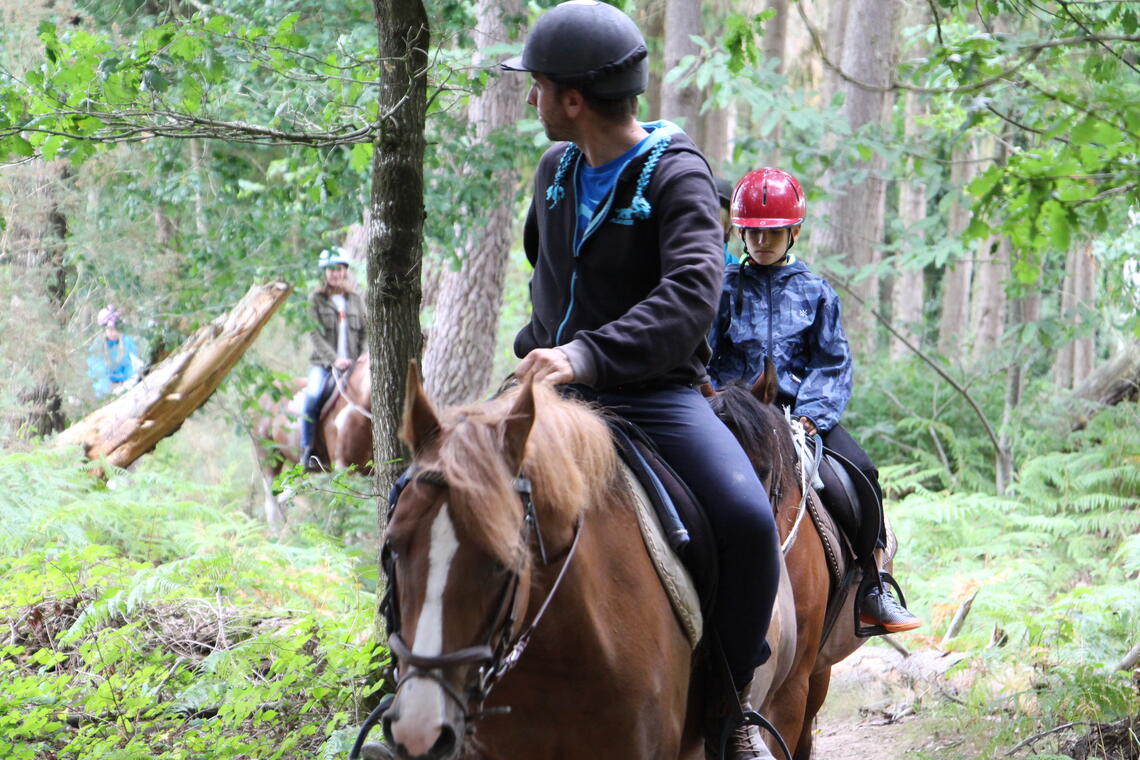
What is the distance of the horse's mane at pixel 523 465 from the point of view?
2545mm

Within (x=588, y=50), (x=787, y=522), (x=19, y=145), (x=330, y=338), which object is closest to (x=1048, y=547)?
(x=787, y=522)

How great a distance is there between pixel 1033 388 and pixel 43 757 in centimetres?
1268

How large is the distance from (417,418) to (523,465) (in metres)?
0.29

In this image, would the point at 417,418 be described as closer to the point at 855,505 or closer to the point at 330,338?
the point at 855,505

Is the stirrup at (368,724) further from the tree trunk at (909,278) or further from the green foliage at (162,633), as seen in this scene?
the tree trunk at (909,278)

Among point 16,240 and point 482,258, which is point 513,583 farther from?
point 16,240

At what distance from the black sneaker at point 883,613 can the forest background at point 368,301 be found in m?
1.12

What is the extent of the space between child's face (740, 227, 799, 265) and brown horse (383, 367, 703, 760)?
2349 millimetres

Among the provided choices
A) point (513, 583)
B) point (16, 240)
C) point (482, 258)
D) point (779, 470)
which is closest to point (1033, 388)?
point (482, 258)

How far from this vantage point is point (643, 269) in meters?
3.61

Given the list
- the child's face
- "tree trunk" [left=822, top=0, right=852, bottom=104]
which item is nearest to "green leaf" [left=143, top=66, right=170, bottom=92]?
the child's face

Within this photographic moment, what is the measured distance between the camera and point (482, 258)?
11.2 metres

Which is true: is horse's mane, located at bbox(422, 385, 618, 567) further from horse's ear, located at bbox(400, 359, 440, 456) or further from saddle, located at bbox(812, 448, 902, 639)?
saddle, located at bbox(812, 448, 902, 639)

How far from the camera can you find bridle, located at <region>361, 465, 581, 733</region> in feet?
8.00
